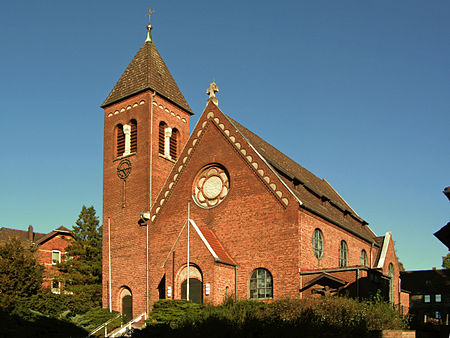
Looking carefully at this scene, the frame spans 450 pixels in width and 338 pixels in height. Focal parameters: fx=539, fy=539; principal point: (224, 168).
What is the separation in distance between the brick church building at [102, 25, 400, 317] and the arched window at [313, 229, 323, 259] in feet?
0.40

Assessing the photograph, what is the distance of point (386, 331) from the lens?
64.8 ft

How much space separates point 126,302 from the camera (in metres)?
35.2

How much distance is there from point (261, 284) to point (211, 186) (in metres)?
6.90

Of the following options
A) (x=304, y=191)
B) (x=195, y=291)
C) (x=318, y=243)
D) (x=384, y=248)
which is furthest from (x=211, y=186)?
(x=384, y=248)

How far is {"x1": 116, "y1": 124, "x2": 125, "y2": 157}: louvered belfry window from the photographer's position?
3906cm

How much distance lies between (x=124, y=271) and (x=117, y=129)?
34.9 ft

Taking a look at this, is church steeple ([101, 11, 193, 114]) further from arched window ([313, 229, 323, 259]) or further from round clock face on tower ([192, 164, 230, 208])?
arched window ([313, 229, 323, 259])

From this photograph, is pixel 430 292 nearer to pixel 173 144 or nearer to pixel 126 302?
pixel 173 144

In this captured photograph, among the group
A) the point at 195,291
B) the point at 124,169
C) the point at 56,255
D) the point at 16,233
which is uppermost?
the point at 124,169

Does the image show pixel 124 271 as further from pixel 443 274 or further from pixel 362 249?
pixel 443 274

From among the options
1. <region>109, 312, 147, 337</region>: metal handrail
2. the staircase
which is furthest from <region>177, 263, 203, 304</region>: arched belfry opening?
<region>109, 312, 147, 337</region>: metal handrail

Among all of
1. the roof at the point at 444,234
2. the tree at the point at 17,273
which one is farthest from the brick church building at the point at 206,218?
the roof at the point at 444,234

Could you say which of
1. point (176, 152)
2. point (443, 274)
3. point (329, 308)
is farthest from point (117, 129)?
point (443, 274)

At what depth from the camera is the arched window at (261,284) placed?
2914cm
